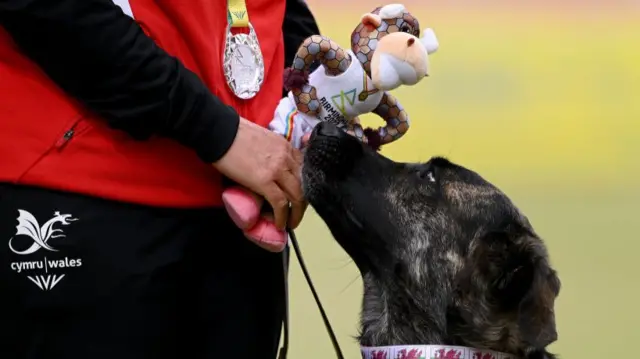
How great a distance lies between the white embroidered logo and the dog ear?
2.34 ft

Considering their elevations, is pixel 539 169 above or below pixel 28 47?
above

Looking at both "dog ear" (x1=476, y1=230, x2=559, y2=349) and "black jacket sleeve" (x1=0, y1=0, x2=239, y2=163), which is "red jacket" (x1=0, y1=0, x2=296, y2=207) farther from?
"dog ear" (x1=476, y1=230, x2=559, y2=349)

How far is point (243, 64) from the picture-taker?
4.58 feet

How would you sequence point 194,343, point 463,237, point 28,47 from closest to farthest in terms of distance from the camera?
point 28,47 < point 194,343 < point 463,237

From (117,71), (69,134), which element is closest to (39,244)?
(69,134)

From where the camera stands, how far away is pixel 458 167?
1.70 m

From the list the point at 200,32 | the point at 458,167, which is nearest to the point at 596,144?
the point at 458,167

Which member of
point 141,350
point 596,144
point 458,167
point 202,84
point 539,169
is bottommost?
point 141,350

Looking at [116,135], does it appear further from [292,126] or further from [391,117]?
[391,117]

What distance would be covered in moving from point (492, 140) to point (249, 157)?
238 cm

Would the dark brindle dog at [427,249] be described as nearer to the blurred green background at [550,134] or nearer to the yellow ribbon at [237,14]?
the yellow ribbon at [237,14]

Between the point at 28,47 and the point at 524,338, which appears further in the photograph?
the point at 524,338

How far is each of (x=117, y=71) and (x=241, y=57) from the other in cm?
24

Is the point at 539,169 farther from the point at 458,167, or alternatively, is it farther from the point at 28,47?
the point at 28,47
